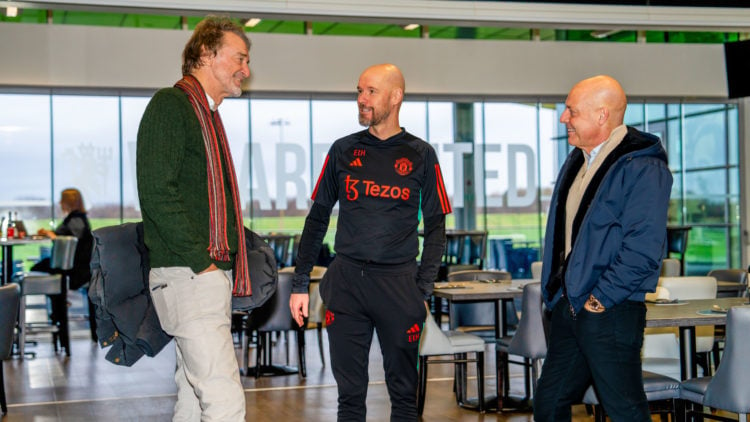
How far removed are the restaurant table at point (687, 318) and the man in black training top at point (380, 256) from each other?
4.16 feet

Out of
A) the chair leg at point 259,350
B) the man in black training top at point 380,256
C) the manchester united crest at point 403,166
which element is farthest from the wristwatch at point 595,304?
the chair leg at point 259,350

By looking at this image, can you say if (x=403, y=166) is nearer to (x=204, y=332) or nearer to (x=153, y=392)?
(x=204, y=332)

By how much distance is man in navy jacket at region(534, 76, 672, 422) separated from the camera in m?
3.15

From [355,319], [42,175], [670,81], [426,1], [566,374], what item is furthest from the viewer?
[670,81]

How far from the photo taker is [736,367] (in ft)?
12.8

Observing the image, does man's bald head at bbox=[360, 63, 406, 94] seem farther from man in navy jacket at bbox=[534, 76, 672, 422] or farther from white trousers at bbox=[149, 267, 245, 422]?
white trousers at bbox=[149, 267, 245, 422]

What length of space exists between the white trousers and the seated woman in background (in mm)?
6834

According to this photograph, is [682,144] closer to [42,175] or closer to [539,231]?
[539,231]

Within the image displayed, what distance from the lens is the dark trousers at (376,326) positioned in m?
3.62

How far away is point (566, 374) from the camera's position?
336 cm

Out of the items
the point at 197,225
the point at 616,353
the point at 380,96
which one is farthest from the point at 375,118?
the point at 616,353

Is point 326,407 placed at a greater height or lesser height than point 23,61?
lesser

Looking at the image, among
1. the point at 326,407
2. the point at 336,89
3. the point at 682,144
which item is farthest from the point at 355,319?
the point at 682,144

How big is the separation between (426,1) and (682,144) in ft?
23.5
